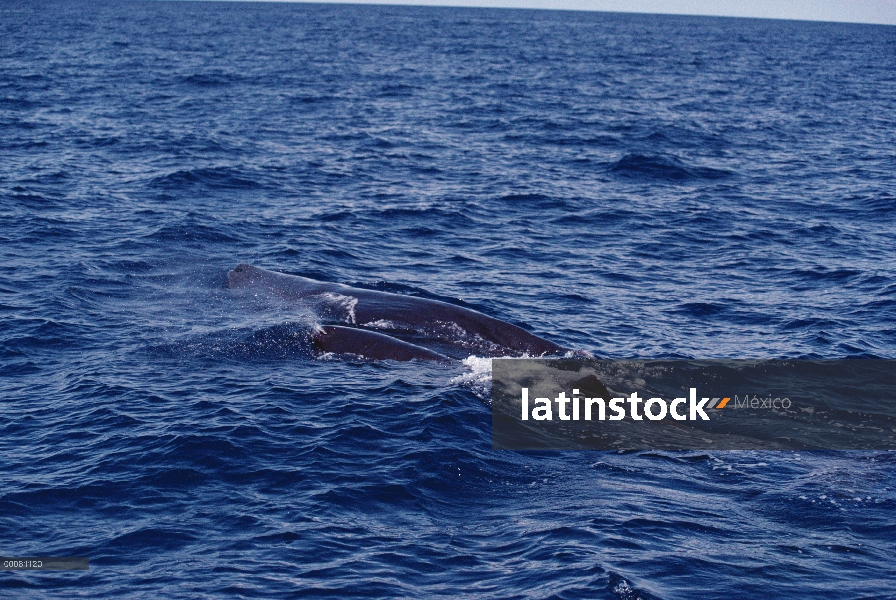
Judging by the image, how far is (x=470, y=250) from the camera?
30312 millimetres

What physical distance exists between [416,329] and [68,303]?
8.86 meters

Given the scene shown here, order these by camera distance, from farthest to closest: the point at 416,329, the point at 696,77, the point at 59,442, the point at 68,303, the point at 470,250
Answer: the point at 696,77, the point at 470,250, the point at 68,303, the point at 416,329, the point at 59,442

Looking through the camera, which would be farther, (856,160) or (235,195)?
(856,160)

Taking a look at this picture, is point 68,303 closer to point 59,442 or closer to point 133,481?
point 59,442

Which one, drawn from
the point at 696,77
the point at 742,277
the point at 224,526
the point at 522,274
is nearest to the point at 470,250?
the point at 522,274
